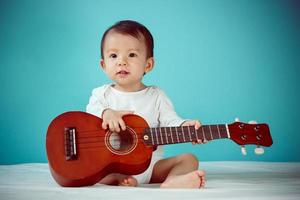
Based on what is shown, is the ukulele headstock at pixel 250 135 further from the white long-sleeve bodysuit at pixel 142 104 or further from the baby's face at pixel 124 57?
the baby's face at pixel 124 57

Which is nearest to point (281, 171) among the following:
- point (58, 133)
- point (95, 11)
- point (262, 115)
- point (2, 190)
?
point (262, 115)

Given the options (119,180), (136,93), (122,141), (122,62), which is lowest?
(119,180)

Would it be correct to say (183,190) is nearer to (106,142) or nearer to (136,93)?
(106,142)

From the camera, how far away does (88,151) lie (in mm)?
1149

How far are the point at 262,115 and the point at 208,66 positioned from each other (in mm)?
336

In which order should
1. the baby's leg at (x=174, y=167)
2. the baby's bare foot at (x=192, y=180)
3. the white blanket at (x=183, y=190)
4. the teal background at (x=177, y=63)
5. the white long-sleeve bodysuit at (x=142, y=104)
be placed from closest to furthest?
the white blanket at (x=183, y=190)
the baby's bare foot at (x=192, y=180)
the baby's leg at (x=174, y=167)
the white long-sleeve bodysuit at (x=142, y=104)
the teal background at (x=177, y=63)

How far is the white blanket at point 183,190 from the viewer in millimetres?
980

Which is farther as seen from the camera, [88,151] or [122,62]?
[122,62]

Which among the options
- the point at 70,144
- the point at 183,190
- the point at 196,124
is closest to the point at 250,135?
the point at 196,124

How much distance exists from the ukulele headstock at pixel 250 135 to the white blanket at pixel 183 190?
109mm

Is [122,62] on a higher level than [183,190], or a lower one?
higher

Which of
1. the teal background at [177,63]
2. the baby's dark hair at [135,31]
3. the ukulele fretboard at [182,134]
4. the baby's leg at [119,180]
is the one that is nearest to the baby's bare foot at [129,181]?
the baby's leg at [119,180]

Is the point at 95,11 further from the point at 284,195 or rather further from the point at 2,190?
the point at 284,195

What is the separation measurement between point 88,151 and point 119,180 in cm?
14
